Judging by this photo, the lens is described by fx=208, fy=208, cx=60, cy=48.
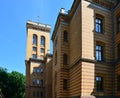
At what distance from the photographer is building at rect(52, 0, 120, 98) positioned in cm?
2577

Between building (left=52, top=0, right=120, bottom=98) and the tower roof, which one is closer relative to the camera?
building (left=52, top=0, right=120, bottom=98)

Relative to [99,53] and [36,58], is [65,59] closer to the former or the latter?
[99,53]

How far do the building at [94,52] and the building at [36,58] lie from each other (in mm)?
24132

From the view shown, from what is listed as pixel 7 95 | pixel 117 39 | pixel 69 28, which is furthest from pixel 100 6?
pixel 7 95

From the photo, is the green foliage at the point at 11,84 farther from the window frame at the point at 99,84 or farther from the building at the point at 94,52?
the window frame at the point at 99,84

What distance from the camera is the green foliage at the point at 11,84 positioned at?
2445 inches

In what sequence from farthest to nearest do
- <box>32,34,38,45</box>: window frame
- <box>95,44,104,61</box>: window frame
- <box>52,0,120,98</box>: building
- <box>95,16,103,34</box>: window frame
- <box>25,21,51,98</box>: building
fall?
<box>32,34,38,45</box>: window frame → <box>25,21,51,98</box>: building → <box>95,16,103,34</box>: window frame → <box>95,44,104,61</box>: window frame → <box>52,0,120,98</box>: building

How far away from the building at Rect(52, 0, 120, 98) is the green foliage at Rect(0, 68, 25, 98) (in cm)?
3463

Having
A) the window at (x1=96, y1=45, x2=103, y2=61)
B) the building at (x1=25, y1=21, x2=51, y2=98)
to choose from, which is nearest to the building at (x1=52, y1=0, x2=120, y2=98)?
the window at (x1=96, y1=45, x2=103, y2=61)

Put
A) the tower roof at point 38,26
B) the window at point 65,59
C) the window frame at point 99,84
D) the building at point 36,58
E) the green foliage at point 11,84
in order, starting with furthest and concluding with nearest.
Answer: the green foliage at point 11,84 → the tower roof at point 38,26 → the building at point 36,58 → the window at point 65,59 → the window frame at point 99,84

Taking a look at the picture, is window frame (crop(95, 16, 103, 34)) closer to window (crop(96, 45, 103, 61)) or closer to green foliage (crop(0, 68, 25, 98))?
window (crop(96, 45, 103, 61))

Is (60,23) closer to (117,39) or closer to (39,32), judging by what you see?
(117,39)

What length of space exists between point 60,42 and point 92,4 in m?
8.56

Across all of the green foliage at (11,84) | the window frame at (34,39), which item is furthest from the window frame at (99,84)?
the green foliage at (11,84)
